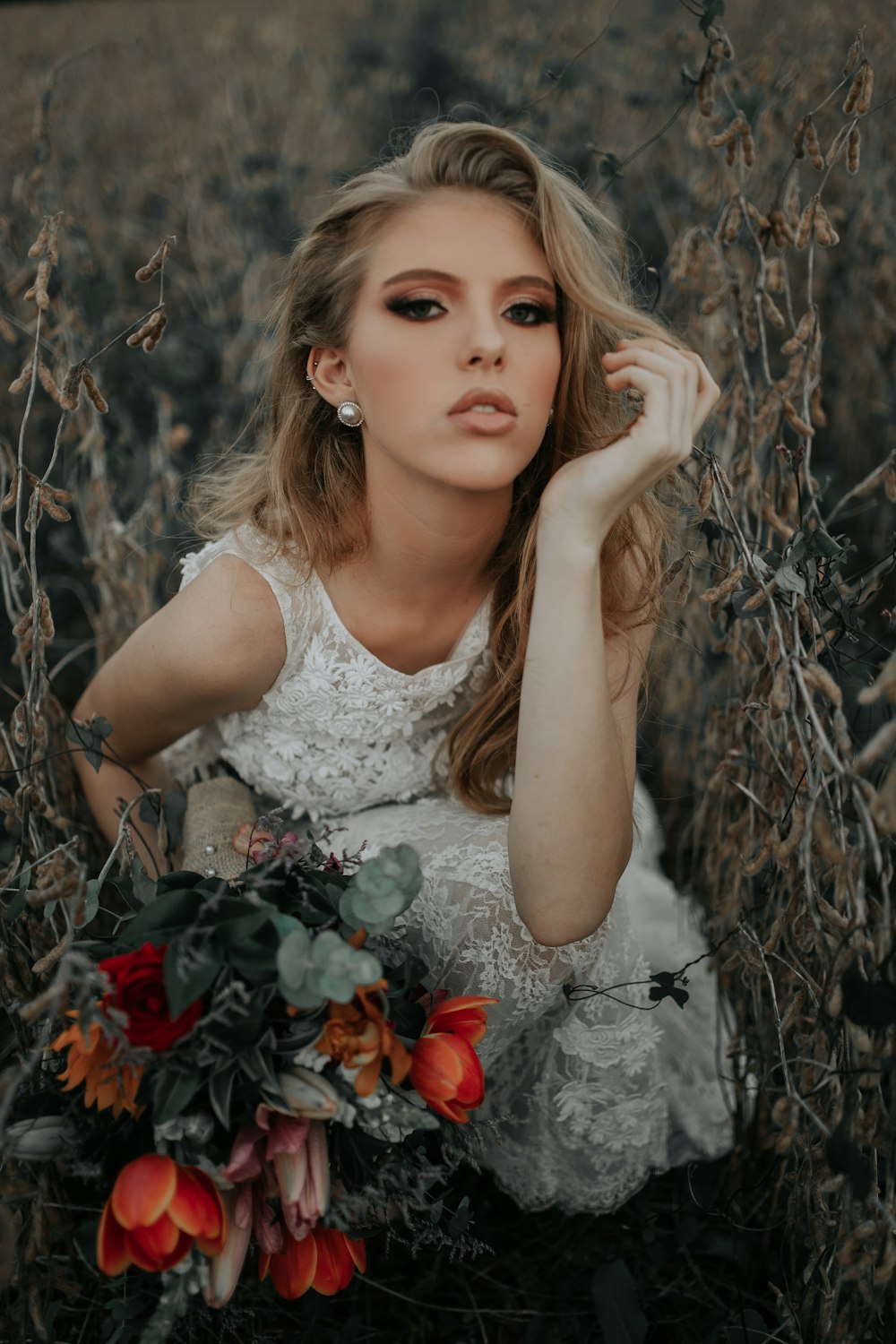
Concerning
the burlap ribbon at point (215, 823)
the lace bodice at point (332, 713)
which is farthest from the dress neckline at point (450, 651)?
the burlap ribbon at point (215, 823)

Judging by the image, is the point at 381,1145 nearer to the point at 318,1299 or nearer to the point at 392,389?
the point at 318,1299

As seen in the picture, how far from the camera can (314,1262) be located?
108 centimetres

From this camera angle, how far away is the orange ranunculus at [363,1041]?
1.02m

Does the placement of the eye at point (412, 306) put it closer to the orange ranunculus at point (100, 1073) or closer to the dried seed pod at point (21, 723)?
the dried seed pod at point (21, 723)

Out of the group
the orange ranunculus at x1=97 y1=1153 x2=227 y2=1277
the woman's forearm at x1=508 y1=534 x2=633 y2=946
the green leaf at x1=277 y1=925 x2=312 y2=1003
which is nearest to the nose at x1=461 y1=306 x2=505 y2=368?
the woman's forearm at x1=508 y1=534 x2=633 y2=946

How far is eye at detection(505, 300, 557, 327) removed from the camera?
1.50m

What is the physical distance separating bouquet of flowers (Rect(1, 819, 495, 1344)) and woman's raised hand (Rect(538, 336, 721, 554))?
585mm

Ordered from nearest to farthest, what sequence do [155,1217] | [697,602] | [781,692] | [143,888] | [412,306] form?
[155,1217] < [143,888] < [781,692] < [412,306] < [697,602]

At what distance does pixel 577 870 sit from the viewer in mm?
1384

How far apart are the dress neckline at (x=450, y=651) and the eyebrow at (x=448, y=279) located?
20.5 inches

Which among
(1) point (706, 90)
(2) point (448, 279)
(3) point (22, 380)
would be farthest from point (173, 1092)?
(1) point (706, 90)

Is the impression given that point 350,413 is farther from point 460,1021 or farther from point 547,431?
point 460,1021

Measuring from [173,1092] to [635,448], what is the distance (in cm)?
94

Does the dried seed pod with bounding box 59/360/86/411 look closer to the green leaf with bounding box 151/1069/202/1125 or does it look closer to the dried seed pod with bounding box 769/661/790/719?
the green leaf with bounding box 151/1069/202/1125
